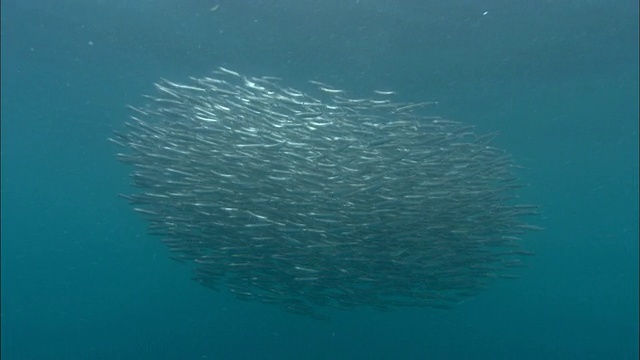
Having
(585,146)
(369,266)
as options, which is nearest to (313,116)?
(369,266)

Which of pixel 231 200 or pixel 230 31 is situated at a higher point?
pixel 230 31

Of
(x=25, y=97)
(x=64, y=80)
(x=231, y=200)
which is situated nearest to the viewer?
(x=231, y=200)

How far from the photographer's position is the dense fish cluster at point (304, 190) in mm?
8789

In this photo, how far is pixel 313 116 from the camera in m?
9.09

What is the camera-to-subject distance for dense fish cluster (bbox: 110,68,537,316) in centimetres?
879

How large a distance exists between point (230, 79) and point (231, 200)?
248 inches

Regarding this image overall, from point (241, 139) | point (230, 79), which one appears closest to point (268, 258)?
point (241, 139)

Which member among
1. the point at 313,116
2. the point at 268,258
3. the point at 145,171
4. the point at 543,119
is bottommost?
the point at 268,258

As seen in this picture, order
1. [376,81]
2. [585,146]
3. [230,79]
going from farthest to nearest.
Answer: [585,146] < [376,81] < [230,79]

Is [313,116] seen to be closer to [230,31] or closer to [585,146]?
[230,31]

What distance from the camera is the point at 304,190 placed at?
8.73 m

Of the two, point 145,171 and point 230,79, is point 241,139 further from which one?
point 230,79

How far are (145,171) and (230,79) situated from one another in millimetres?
5593

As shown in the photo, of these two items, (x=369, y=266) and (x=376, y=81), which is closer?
(x=369, y=266)
